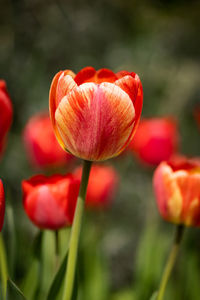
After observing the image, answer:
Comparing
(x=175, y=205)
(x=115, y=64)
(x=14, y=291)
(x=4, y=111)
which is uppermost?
(x=115, y=64)

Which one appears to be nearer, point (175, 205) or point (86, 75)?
point (86, 75)

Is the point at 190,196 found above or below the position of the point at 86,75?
below

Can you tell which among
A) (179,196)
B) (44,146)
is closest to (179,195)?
(179,196)

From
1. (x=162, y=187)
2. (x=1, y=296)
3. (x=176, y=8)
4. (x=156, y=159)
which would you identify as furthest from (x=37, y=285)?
(x=176, y=8)

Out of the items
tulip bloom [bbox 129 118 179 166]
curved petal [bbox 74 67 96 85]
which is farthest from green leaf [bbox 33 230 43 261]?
tulip bloom [bbox 129 118 179 166]

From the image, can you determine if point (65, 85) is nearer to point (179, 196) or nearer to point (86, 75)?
point (86, 75)

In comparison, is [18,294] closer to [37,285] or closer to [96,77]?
[37,285]
